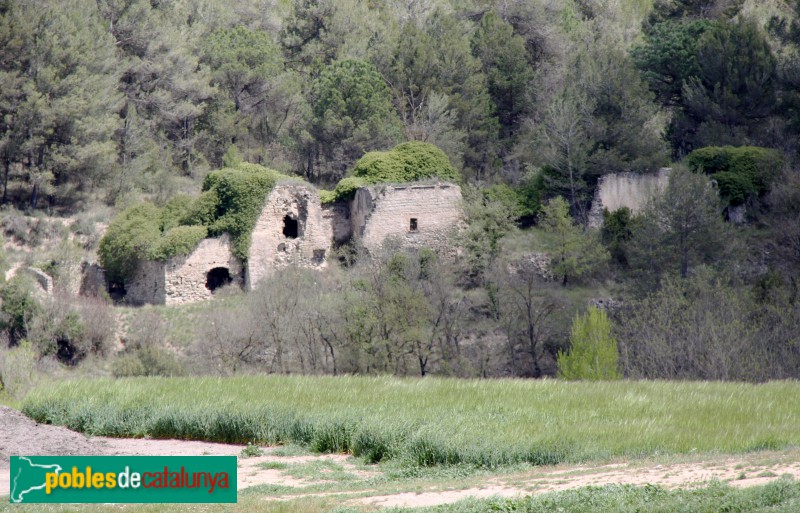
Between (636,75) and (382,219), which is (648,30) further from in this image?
(382,219)

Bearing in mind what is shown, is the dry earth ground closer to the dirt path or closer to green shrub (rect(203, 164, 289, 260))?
the dirt path

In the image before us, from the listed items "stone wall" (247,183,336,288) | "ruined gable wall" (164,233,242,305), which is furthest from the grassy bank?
"stone wall" (247,183,336,288)

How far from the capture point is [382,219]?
3659 centimetres

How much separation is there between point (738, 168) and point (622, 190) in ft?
11.3

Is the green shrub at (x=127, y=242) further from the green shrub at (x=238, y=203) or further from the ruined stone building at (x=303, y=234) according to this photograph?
the green shrub at (x=238, y=203)

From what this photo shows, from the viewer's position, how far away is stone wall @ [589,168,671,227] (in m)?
37.2

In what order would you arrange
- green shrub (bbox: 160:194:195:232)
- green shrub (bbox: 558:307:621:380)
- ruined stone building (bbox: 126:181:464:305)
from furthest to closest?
green shrub (bbox: 160:194:195:232) → ruined stone building (bbox: 126:181:464:305) → green shrub (bbox: 558:307:621:380)

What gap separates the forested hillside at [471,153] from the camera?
30141mm

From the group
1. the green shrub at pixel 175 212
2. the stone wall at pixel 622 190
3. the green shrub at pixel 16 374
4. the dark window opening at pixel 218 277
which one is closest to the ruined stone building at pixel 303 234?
the dark window opening at pixel 218 277

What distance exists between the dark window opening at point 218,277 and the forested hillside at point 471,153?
8.03ft

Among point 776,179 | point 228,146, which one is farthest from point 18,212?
point 776,179

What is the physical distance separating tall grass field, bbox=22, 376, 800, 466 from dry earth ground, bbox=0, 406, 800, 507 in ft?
1.78

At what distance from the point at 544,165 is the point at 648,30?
968 cm

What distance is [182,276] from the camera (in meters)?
35.3
